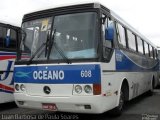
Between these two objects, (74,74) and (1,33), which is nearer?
(74,74)

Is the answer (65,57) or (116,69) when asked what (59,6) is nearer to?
(65,57)

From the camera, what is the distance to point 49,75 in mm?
7871

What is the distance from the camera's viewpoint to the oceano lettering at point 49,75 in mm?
7733

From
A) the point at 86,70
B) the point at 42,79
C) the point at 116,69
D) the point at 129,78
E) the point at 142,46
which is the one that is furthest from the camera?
the point at 142,46

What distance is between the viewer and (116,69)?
29.2 feet

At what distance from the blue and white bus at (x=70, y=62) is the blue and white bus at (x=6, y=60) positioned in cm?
229

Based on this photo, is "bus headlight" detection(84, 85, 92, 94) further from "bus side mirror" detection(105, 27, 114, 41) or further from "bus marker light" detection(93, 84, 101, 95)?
"bus side mirror" detection(105, 27, 114, 41)

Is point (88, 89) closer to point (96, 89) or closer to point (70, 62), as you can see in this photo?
point (96, 89)

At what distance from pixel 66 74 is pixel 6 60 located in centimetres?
394

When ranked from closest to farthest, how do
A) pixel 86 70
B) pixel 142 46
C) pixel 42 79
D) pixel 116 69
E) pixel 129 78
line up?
pixel 86 70
pixel 42 79
pixel 116 69
pixel 129 78
pixel 142 46

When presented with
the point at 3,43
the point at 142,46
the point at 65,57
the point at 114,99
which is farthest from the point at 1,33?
the point at 142,46

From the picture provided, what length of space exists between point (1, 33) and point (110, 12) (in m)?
4.09

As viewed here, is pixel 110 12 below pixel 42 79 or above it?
above

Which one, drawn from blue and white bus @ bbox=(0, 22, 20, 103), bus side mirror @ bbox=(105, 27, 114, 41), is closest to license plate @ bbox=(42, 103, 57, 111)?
bus side mirror @ bbox=(105, 27, 114, 41)
